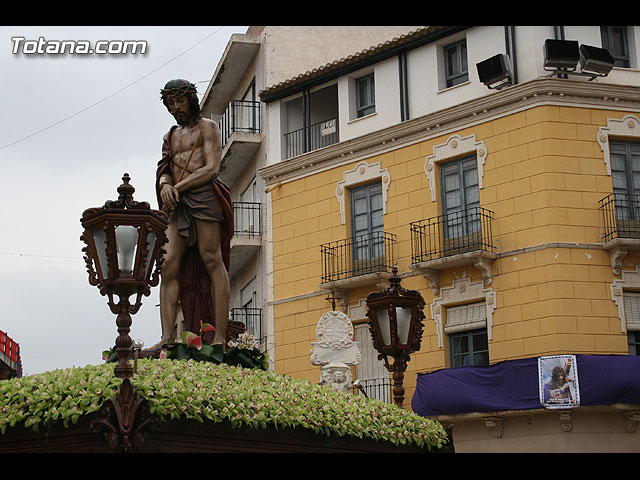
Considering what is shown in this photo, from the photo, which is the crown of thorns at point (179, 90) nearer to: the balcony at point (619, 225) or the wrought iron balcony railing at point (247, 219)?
the balcony at point (619, 225)

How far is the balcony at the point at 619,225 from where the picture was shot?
22.3 metres

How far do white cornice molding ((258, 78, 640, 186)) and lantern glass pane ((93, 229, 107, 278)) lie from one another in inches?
635

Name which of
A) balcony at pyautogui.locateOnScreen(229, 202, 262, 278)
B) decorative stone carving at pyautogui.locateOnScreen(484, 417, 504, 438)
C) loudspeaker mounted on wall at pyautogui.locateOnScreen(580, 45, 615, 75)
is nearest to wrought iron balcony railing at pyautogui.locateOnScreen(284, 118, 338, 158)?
balcony at pyautogui.locateOnScreen(229, 202, 262, 278)

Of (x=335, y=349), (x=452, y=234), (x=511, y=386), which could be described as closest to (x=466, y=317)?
(x=452, y=234)

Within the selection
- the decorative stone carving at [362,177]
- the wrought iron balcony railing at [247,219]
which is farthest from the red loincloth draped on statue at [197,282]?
the wrought iron balcony railing at [247,219]

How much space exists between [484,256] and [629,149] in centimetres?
412

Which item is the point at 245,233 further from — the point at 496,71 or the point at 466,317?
the point at 496,71

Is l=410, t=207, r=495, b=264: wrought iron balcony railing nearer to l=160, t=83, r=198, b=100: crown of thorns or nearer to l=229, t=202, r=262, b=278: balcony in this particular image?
l=229, t=202, r=262, b=278: balcony

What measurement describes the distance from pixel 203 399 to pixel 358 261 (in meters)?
17.4

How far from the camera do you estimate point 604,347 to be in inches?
868
